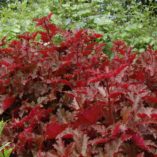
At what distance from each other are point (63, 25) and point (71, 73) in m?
2.54

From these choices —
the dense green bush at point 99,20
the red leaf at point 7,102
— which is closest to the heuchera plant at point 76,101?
the red leaf at point 7,102

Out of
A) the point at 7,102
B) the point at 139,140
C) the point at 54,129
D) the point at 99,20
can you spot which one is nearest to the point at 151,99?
the point at 139,140

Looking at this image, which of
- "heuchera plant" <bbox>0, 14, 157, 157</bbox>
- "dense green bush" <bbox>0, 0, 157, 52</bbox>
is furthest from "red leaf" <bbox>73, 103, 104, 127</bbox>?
"dense green bush" <bbox>0, 0, 157, 52</bbox>

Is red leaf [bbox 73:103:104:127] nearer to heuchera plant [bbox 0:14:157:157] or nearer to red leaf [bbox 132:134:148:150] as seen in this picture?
heuchera plant [bbox 0:14:157:157]

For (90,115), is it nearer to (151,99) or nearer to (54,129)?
(54,129)

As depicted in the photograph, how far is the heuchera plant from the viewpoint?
1.78 metres

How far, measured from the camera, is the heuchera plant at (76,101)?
1.78 meters

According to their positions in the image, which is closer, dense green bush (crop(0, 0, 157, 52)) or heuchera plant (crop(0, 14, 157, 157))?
heuchera plant (crop(0, 14, 157, 157))

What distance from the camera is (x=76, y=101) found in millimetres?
1960

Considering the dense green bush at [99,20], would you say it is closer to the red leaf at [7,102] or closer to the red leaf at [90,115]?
the red leaf at [7,102]

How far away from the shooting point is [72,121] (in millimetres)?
1986

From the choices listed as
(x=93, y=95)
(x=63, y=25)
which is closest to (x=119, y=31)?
(x=63, y=25)

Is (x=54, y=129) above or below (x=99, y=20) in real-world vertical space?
above

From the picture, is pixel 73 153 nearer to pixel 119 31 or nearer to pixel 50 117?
pixel 50 117
